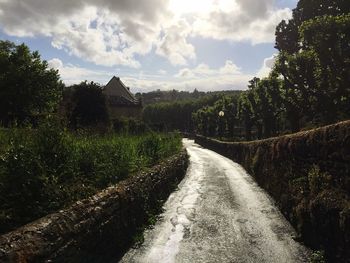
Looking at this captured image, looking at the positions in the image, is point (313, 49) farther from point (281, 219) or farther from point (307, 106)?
point (281, 219)

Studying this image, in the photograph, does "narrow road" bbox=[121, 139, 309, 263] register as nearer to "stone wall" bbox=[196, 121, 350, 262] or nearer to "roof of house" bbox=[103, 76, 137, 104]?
"stone wall" bbox=[196, 121, 350, 262]

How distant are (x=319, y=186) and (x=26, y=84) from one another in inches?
1818

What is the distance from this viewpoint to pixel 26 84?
163ft

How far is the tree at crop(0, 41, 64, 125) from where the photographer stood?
1874 inches

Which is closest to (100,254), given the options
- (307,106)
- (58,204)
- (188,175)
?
(58,204)

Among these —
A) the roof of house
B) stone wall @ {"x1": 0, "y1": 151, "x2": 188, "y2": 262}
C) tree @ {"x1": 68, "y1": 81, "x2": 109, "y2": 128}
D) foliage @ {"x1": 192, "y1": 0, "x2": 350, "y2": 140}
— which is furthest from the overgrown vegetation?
the roof of house

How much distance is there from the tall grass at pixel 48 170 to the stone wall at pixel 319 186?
15.9 feet

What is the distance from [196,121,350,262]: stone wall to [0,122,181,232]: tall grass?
484 centimetres

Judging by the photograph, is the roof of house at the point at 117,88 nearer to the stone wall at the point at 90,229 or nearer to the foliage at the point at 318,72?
the foliage at the point at 318,72

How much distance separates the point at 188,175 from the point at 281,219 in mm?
11127

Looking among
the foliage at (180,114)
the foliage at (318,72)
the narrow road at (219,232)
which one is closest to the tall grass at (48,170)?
the narrow road at (219,232)

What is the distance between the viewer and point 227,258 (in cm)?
875

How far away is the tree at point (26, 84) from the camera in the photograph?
47.6m

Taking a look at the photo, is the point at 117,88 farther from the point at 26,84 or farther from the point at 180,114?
the point at 180,114
